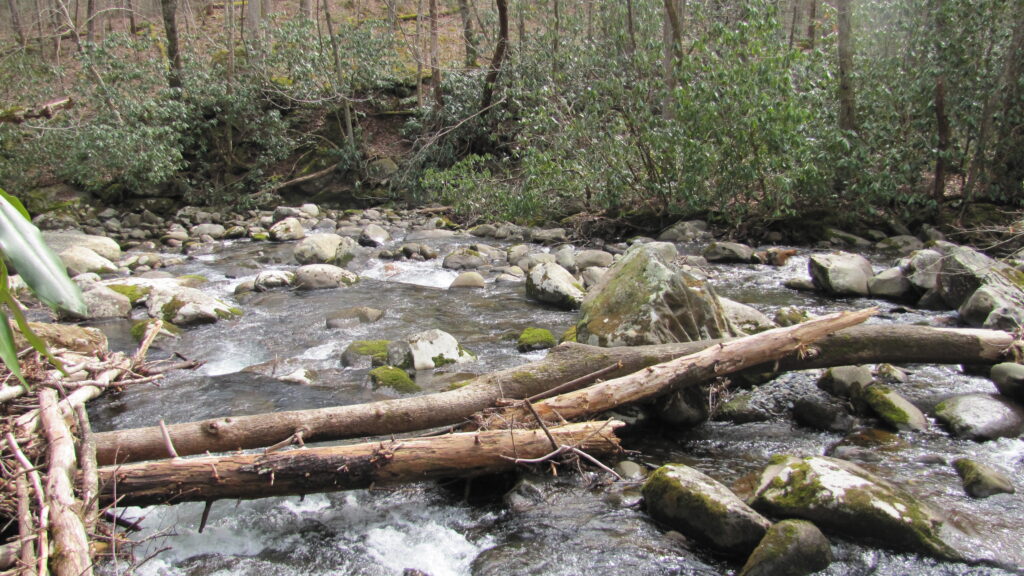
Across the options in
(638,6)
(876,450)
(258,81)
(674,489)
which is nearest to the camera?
(674,489)

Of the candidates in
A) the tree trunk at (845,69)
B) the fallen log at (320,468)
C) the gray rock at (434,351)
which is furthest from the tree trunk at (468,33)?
the fallen log at (320,468)

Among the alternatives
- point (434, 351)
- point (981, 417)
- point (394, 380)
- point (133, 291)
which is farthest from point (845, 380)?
point (133, 291)

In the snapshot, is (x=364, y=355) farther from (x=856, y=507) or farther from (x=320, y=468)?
(x=856, y=507)

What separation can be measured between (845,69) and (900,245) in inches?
130

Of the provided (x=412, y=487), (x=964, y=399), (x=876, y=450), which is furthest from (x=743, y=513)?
(x=964, y=399)

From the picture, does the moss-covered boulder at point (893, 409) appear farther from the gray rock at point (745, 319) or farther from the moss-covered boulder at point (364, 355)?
the moss-covered boulder at point (364, 355)

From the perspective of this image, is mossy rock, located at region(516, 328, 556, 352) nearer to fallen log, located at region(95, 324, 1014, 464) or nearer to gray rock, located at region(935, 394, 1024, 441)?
fallen log, located at region(95, 324, 1014, 464)

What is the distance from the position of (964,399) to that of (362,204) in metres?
16.6

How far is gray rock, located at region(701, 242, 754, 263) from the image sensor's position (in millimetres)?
11109

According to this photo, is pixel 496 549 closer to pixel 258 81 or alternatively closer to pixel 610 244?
pixel 610 244

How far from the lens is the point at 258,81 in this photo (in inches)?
749

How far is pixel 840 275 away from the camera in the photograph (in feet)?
28.8

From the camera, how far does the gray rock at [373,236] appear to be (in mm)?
14031

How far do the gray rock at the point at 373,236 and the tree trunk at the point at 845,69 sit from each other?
9100mm
